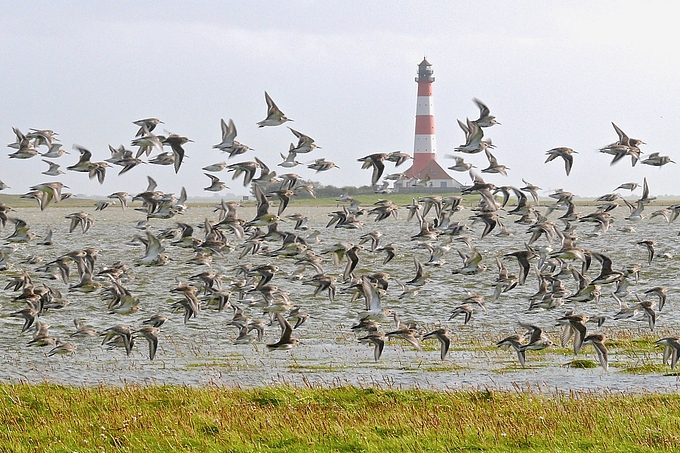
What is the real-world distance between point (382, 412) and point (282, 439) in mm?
3852

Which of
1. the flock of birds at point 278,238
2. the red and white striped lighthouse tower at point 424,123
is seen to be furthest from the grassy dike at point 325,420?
the red and white striped lighthouse tower at point 424,123

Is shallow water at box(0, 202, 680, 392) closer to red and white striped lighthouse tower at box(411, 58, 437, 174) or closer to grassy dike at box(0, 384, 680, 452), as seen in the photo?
grassy dike at box(0, 384, 680, 452)

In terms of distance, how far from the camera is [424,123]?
137m

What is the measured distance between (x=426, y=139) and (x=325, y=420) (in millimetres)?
117702

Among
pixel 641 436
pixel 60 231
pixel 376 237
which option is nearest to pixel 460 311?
Result: pixel 376 237

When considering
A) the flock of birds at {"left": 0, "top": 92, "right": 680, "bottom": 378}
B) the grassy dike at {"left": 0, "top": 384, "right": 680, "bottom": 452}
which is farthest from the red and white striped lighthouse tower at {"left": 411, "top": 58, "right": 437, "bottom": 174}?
the grassy dike at {"left": 0, "top": 384, "right": 680, "bottom": 452}

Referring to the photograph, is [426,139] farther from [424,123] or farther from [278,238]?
[278,238]

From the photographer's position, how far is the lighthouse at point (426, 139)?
134875mm

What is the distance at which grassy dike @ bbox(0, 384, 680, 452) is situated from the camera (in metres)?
17.7

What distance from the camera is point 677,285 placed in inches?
1960

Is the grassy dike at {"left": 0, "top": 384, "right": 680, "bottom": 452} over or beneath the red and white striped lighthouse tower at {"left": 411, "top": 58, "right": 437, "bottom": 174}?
over

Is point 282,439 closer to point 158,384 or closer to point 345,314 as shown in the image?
point 158,384

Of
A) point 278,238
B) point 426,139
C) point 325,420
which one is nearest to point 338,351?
point 278,238

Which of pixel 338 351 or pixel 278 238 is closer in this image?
pixel 278 238
